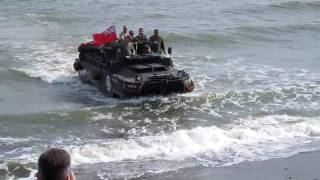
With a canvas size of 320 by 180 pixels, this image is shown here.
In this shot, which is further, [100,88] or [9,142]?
[100,88]

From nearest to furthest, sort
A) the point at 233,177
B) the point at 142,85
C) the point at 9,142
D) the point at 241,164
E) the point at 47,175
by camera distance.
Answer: the point at 47,175
the point at 233,177
the point at 241,164
the point at 9,142
the point at 142,85

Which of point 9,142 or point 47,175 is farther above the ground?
point 47,175

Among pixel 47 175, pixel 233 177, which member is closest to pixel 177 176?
pixel 233 177

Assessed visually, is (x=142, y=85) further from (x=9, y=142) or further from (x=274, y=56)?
(x=274, y=56)

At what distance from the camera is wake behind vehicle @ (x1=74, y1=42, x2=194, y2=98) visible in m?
17.3

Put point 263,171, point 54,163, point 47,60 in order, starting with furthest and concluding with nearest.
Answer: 1. point 47,60
2. point 263,171
3. point 54,163

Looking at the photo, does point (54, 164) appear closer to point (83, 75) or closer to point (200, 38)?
point (83, 75)

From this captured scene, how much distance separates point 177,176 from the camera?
38.4 feet

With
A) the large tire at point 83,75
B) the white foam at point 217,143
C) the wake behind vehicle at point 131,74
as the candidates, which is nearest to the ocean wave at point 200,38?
the large tire at point 83,75

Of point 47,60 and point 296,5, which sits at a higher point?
point 296,5

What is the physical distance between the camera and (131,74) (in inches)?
696

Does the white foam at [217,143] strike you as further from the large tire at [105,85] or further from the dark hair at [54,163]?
the dark hair at [54,163]

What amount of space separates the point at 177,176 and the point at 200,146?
226 cm

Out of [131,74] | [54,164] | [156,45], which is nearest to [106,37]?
[156,45]
